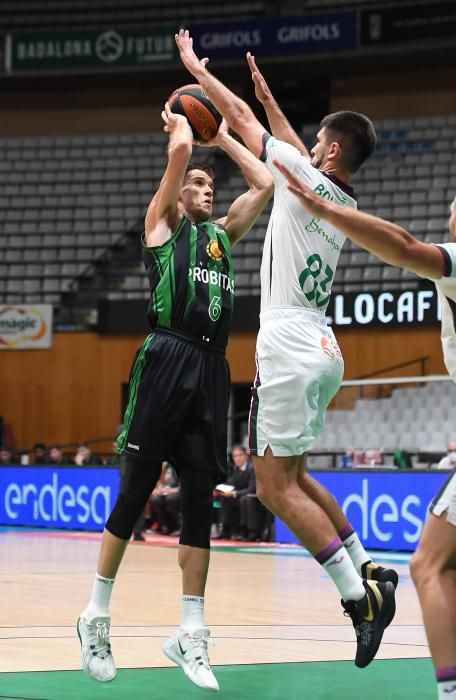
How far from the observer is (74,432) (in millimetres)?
24016

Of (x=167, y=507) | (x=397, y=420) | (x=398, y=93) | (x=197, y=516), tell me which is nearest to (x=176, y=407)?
(x=197, y=516)

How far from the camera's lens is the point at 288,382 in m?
4.95

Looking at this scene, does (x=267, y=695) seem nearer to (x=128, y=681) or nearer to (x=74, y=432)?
(x=128, y=681)

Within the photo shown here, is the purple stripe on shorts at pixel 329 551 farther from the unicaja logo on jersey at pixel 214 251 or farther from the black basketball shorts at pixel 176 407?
the unicaja logo on jersey at pixel 214 251

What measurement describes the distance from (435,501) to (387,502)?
31.5 ft

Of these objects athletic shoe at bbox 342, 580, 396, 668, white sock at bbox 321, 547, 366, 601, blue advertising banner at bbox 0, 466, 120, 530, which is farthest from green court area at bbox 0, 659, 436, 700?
blue advertising banner at bbox 0, 466, 120, 530

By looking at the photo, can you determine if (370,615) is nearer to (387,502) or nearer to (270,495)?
(270,495)

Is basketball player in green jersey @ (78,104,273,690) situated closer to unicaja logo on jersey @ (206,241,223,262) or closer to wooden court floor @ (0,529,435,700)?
unicaja logo on jersey @ (206,241,223,262)

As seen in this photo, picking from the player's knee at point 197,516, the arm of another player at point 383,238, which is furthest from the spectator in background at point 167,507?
the arm of another player at point 383,238

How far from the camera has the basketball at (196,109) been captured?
5.50 metres

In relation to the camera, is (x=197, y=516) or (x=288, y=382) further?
(x=197, y=516)

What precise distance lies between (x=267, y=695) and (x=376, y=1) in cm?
2340

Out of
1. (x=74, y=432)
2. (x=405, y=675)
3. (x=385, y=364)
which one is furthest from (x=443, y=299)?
(x=74, y=432)

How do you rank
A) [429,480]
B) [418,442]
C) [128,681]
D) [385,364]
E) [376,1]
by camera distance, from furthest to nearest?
[376,1], [385,364], [418,442], [429,480], [128,681]
